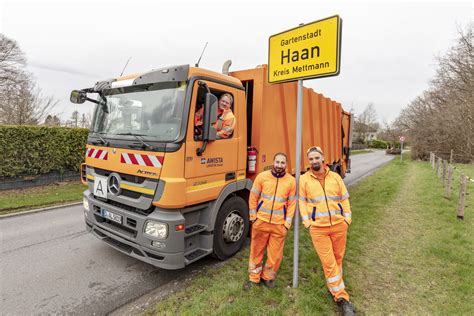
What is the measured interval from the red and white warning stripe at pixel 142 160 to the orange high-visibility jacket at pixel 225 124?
0.88 metres

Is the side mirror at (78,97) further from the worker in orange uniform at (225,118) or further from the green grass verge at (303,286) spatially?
the green grass verge at (303,286)

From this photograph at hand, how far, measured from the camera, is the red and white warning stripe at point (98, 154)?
11.2ft

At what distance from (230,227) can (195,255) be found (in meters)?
0.66

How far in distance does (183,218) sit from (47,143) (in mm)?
8728

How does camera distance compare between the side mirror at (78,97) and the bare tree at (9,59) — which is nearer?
the side mirror at (78,97)

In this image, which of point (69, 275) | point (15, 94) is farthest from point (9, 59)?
point (69, 275)

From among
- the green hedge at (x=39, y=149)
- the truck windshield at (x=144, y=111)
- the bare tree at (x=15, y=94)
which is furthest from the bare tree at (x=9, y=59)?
the truck windshield at (x=144, y=111)

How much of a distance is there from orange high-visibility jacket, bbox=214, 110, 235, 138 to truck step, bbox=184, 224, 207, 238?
1.18 metres

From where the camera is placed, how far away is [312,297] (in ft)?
9.18

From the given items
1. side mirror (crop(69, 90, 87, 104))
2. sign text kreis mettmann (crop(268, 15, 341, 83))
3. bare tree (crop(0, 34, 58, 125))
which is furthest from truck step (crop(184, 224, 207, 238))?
bare tree (crop(0, 34, 58, 125))

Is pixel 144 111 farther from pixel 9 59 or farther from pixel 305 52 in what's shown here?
pixel 9 59

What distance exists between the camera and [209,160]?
324cm

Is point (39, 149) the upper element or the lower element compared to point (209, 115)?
lower

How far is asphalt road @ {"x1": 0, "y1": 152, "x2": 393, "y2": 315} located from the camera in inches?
110
